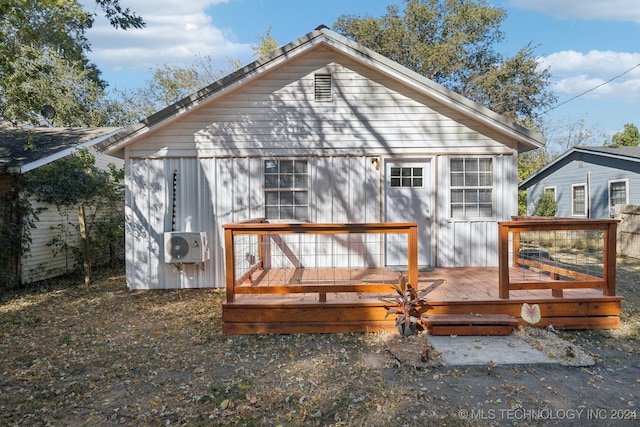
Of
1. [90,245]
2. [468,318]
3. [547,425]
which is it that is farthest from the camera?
[90,245]

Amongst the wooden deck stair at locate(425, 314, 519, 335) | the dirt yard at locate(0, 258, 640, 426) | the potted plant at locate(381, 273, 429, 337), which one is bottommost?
the dirt yard at locate(0, 258, 640, 426)

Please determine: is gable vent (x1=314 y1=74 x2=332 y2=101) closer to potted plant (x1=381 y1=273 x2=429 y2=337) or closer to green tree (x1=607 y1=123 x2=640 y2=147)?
potted plant (x1=381 y1=273 x2=429 y2=337)

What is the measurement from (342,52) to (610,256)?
5.01m

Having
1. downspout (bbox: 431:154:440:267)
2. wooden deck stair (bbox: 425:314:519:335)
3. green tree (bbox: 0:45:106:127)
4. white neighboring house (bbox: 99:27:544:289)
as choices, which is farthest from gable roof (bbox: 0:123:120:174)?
wooden deck stair (bbox: 425:314:519:335)

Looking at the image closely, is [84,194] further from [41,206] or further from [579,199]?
[579,199]

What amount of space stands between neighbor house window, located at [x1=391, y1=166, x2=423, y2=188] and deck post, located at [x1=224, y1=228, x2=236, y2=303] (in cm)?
351

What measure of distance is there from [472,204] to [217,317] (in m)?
4.87

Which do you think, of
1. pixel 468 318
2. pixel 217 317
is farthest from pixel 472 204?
pixel 217 317

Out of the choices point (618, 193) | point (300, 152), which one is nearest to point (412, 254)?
point (300, 152)

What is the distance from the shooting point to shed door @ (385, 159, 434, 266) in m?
6.74

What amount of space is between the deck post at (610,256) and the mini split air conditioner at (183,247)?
5.89 m

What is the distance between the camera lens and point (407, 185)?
6785mm

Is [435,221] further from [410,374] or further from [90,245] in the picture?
[90,245]

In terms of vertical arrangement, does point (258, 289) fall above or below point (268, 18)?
below
